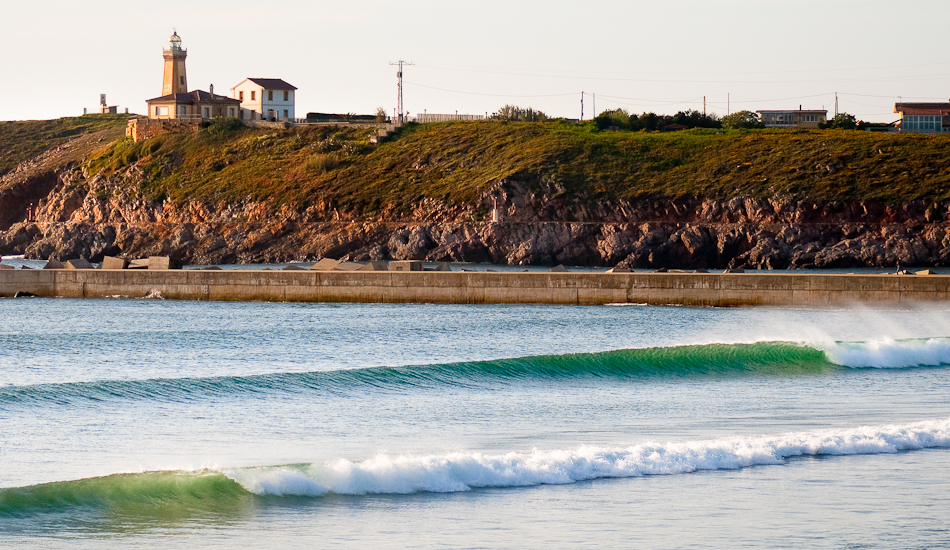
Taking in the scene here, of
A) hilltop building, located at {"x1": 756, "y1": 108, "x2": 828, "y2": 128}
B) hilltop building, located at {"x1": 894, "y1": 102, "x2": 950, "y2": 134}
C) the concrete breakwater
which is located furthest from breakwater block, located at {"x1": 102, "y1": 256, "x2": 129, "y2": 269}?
hilltop building, located at {"x1": 894, "y1": 102, "x2": 950, "y2": 134}

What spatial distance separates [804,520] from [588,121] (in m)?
100

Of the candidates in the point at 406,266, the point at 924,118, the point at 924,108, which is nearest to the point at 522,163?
the point at 406,266

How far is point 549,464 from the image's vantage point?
12047mm

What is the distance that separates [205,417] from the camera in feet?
53.7

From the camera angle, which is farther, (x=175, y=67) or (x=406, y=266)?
(x=175, y=67)

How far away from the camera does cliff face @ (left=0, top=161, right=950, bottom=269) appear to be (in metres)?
76.1

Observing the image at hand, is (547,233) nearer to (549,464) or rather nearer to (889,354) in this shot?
(889,354)

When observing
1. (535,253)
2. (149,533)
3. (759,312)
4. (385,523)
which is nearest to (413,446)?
(385,523)

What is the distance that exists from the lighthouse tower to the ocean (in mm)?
96948

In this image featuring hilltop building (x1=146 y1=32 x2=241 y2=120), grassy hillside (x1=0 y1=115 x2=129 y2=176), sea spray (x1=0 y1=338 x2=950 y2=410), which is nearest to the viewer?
sea spray (x1=0 y1=338 x2=950 y2=410)

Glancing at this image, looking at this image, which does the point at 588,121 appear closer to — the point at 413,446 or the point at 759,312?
the point at 759,312

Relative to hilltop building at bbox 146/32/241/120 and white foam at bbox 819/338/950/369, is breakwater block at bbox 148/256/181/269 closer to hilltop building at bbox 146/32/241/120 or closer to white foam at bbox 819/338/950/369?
white foam at bbox 819/338/950/369

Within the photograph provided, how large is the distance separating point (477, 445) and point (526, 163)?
257ft

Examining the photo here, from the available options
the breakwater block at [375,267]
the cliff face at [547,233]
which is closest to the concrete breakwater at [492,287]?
the breakwater block at [375,267]
